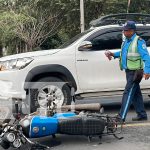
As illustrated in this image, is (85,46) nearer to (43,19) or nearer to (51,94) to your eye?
(51,94)

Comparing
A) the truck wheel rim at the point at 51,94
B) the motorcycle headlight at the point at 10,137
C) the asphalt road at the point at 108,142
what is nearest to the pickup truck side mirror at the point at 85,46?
the truck wheel rim at the point at 51,94

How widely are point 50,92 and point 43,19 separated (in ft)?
66.4

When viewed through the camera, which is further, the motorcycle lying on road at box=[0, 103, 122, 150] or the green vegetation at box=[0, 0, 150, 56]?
the green vegetation at box=[0, 0, 150, 56]

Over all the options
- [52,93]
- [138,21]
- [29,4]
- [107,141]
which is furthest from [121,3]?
[107,141]

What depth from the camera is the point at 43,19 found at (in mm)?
27703

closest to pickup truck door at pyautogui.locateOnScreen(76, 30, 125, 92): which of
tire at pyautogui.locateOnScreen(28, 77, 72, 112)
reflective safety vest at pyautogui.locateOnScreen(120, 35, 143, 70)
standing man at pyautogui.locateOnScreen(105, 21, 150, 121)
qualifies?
tire at pyautogui.locateOnScreen(28, 77, 72, 112)

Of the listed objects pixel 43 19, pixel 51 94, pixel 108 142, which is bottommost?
pixel 108 142

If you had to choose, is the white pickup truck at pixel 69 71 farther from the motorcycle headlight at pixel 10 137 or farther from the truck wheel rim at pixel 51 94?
the motorcycle headlight at pixel 10 137

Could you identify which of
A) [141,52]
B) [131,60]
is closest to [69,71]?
[131,60]

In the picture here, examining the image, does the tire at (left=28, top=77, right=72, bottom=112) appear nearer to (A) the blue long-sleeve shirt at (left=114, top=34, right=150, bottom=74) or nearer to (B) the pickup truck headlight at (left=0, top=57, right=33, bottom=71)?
(B) the pickup truck headlight at (left=0, top=57, right=33, bottom=71)

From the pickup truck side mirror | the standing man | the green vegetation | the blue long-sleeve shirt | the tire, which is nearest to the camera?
the blue long-sleeve shirt

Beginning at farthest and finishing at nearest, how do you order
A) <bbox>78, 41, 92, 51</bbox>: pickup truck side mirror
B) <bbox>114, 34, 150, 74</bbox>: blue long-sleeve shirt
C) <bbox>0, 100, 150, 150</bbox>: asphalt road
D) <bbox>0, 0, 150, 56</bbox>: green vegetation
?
<bbox>0, 0, 150, 56</bbox>: green vegetation < <bbox>78, 41, 92, 51</bbox>: pickup truck side mirror < <bbox>114, 34, 150, 74</bbox>: blue long-sleeve shirt < <bbox>0, 100, 150, 150</bbox>: asphalt road

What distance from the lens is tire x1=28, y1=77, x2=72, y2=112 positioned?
787 cm

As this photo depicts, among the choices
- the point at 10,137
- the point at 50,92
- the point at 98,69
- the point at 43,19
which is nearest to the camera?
the point at 10,137
